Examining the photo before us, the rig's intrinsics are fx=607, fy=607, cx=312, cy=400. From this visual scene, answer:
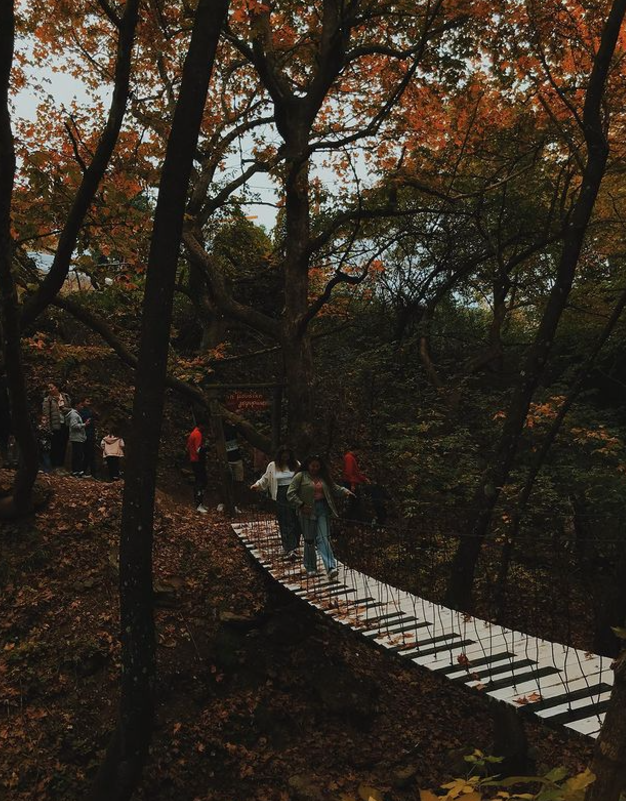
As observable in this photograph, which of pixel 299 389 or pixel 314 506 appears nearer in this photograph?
pixel 314 506

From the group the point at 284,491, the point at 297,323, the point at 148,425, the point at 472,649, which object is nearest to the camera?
the point at 148,425

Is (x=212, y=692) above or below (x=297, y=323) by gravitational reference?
below

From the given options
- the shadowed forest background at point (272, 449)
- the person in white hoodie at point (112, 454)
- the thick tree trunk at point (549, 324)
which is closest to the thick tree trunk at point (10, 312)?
the shadowed forest background at point (272, 449)

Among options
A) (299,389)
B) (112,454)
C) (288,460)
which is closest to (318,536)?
(288,460)

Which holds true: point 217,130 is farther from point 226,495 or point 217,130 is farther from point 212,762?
point 212,762

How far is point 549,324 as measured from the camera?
304 inches

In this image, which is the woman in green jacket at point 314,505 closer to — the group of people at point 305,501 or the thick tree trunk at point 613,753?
the group of people at point 305,501

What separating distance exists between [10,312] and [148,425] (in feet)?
9.89

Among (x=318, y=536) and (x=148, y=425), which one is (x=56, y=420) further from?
(x=148, y=425)

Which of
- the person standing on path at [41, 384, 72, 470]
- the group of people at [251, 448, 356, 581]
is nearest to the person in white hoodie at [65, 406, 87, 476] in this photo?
the person standing on path at [41, 384, 72, 470]

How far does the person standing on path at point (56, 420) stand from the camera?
12133mm

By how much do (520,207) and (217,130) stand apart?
27.5 ft

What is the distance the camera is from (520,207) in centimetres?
1588

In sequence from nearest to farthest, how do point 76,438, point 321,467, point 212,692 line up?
1. point 212,692
2. point 321,467
3. point 76,438
